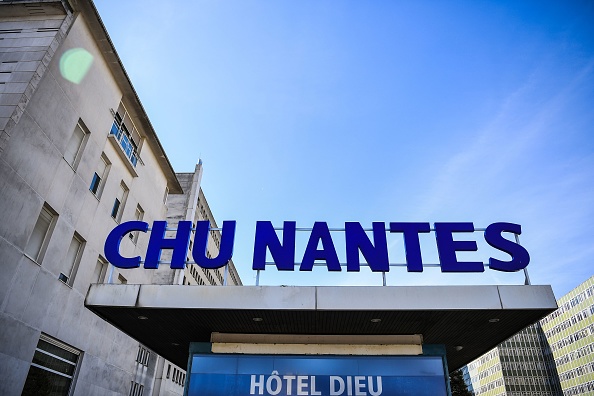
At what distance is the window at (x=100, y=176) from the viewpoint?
25231mm

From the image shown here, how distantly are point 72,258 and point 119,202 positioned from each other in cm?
603

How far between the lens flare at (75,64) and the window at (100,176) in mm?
4905

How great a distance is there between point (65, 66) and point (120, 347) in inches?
646

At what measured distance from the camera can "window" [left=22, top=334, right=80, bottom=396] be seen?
1928 cm

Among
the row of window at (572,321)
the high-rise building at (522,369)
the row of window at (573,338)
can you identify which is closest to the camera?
the row of window at (573,338)

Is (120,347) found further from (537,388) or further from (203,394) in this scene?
(537,388)

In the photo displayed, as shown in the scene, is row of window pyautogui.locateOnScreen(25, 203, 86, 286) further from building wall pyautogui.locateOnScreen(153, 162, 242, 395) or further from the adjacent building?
the adjacent building

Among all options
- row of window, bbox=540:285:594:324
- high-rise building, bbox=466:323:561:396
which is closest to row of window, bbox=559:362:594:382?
high-rise building, bbox=466:323:561:396

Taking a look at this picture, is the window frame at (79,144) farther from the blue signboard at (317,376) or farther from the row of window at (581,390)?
the row of window at (581,390)

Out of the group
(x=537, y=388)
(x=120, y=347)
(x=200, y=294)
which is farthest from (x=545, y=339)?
(x=200, y=294)

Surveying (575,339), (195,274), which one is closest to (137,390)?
(195,274)

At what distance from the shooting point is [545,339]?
12119cm

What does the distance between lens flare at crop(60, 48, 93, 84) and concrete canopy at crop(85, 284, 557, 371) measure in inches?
527

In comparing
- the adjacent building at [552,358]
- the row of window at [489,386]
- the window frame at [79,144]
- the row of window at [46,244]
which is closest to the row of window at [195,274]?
the row of window at [46,244]
